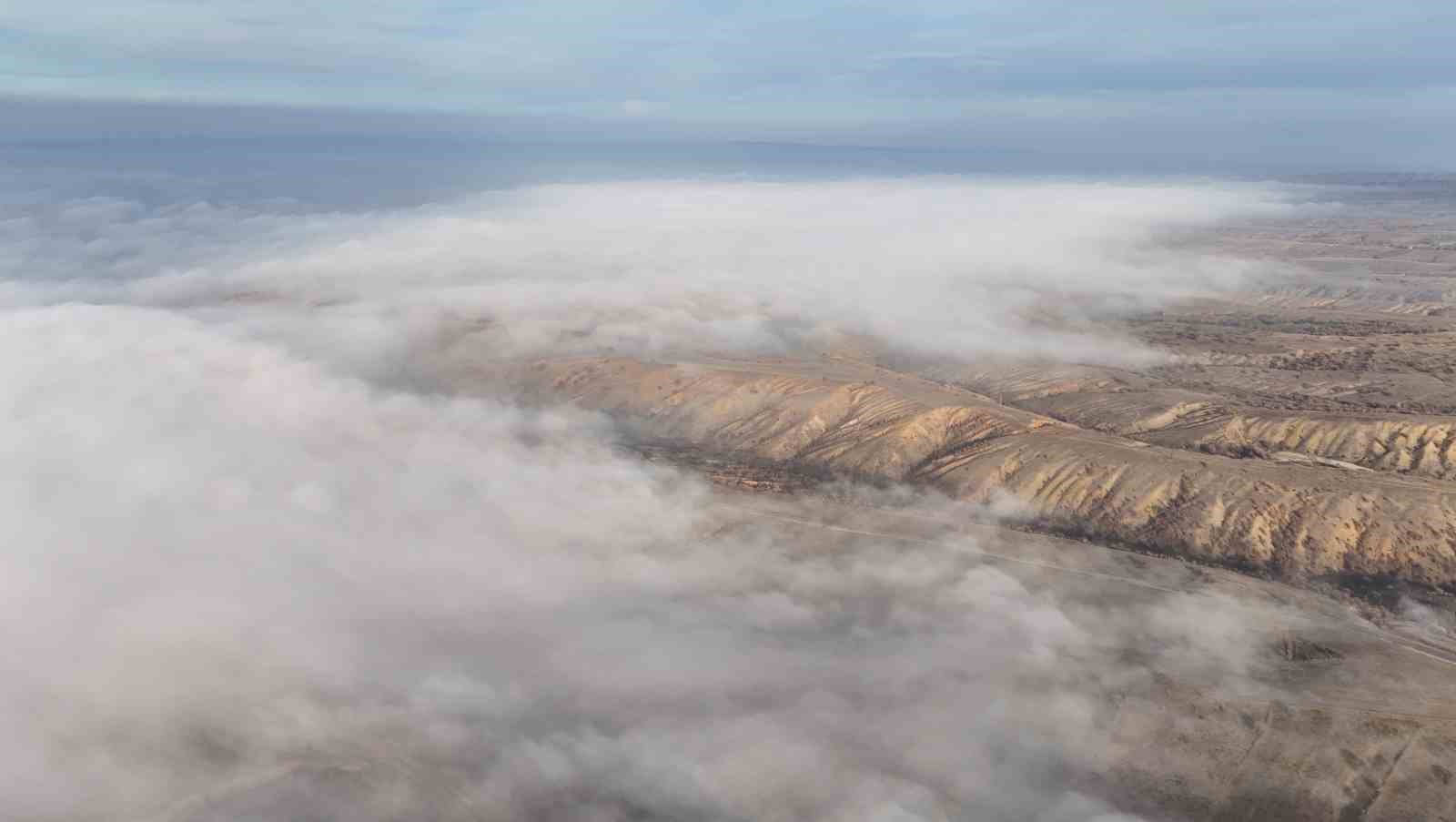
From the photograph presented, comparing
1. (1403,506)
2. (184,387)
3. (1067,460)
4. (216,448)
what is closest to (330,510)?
(216,448)

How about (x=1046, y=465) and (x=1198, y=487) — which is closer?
(x=1198, y=487)

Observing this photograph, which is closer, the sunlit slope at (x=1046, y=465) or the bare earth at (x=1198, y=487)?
the bare earth at (x=1198, y=487)

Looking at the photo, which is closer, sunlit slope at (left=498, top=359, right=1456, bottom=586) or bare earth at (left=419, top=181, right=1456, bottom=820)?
bare earth at (left=419, top=181, right=1456, bottom=820)

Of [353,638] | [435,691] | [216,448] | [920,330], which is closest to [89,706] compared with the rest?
[353,638]

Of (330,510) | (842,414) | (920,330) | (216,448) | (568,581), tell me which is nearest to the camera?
(568,581)

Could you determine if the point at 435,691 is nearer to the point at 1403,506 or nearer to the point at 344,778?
the point at 344,778

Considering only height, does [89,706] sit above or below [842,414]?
below

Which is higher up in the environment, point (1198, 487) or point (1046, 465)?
point (1198, 487)

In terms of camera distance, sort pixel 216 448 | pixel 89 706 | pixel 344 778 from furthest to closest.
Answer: pixel 216 448, pixel 89 706, pixel 344 778

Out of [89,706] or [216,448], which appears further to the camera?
[216,448]
